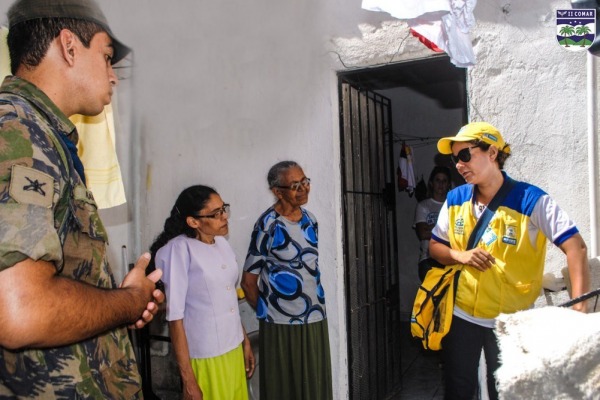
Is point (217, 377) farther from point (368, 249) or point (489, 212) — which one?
point (368, 249)

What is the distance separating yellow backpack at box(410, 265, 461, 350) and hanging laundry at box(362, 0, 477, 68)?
140 cm

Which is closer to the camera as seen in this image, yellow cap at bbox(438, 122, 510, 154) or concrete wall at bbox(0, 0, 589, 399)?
yellow cap at bbox(438, 122, 510, 154)

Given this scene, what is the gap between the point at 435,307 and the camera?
9.71ft

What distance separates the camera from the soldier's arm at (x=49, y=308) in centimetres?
114

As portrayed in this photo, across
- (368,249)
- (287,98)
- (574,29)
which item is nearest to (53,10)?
(287,98)

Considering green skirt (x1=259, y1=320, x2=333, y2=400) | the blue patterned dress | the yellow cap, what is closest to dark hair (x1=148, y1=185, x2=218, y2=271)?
the blue patterned dress

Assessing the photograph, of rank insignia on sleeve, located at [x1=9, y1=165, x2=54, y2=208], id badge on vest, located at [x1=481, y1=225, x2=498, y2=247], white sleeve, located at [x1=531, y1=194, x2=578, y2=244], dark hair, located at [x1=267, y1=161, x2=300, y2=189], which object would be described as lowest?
id badge on vest, located at [x1=481, y1=225, x2=498, y2=247]

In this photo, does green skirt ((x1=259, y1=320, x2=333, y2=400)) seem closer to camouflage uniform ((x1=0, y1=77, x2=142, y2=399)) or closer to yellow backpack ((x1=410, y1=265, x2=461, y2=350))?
yellow backpack ((x1=410, y1=265, x2=461, y2=350))

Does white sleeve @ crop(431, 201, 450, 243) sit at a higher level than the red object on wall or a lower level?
lower

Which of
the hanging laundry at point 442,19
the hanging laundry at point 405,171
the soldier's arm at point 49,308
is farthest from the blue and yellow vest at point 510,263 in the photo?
the hanging laundry at point 405,171

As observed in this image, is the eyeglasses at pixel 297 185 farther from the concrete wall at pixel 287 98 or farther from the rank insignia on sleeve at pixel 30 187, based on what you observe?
the rank insignia on sleeve at pixel 30 187

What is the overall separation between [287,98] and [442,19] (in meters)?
1.48

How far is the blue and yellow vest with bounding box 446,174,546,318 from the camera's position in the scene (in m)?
2.73

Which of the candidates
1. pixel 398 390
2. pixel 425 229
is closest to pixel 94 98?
pixel 398 390
